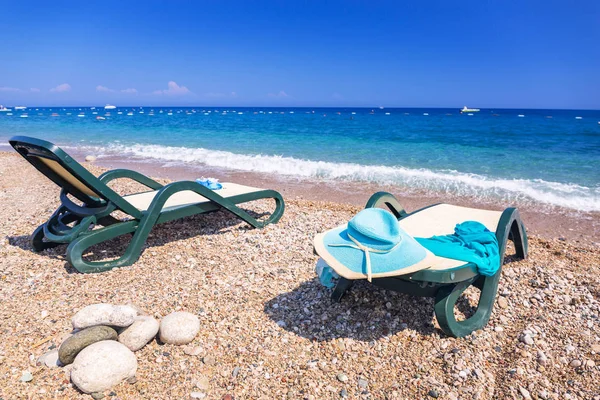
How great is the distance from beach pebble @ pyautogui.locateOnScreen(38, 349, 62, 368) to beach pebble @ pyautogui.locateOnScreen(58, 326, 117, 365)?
75 millimetres

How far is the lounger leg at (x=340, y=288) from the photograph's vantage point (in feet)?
11.0

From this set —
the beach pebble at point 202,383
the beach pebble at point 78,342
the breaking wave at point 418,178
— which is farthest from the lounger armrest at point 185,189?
the breaking wave at point 418,178

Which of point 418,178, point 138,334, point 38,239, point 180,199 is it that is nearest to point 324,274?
point 138,334

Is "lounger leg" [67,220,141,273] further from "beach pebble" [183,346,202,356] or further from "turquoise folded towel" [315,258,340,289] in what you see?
"turquoise folded towel" [315,258,340,289]

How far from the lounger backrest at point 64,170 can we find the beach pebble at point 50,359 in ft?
5.51

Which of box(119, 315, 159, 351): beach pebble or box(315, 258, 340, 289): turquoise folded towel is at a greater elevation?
box(315, 258, 340, 289): turquoise folded towel

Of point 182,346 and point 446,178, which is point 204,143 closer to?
point 446,178

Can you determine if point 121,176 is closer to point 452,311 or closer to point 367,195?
point 452,311

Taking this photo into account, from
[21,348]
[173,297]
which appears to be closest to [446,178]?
[173,297]

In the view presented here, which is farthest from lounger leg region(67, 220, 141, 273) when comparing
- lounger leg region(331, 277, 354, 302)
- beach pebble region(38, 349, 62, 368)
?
lounger leg region(331, 277, 354, 302)

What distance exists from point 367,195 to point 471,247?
5861mm

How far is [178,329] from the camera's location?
290cm

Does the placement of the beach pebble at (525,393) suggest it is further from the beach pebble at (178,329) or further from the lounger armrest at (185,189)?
the lounger armrest at (185,189)

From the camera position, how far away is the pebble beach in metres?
2.54
